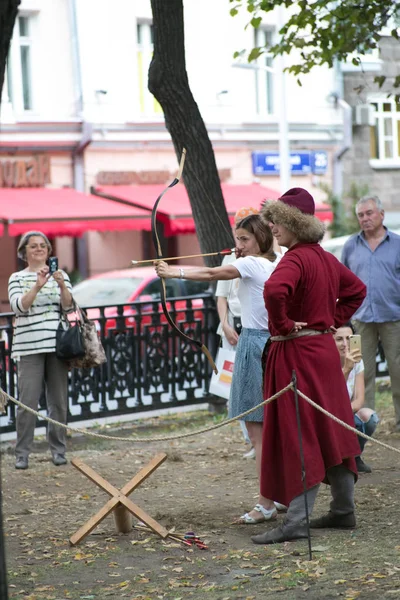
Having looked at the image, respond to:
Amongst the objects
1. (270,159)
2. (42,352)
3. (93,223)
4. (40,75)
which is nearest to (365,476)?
(42,352)

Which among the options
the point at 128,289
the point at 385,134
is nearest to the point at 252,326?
the point at 128,289

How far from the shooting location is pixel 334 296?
6.15 m

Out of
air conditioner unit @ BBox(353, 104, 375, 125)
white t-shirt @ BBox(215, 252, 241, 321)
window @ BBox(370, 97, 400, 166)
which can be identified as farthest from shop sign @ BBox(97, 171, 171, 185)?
white t-shirt @ BBox(215, 252, 241, 321)

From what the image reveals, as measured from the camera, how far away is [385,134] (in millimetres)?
28062

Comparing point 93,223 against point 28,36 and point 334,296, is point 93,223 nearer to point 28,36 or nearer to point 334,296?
point 28,36

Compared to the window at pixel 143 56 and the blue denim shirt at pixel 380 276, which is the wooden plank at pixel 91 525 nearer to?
the blue denim shirt at pixel 380 276

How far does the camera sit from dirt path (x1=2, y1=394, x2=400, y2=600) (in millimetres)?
5328

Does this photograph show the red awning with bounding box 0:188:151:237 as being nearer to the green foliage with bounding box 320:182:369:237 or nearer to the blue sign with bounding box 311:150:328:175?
the green foliage with bounding box 320:182:369:237

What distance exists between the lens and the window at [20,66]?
22.8 m

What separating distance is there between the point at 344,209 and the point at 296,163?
1639 mm

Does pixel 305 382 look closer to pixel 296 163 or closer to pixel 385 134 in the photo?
pixel 296 163

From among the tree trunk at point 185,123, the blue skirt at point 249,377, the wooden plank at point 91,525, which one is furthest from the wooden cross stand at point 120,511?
the tree trunk at point 185,123

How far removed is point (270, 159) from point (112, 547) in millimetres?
20593

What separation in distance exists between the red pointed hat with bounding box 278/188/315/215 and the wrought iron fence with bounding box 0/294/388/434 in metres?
4.56
